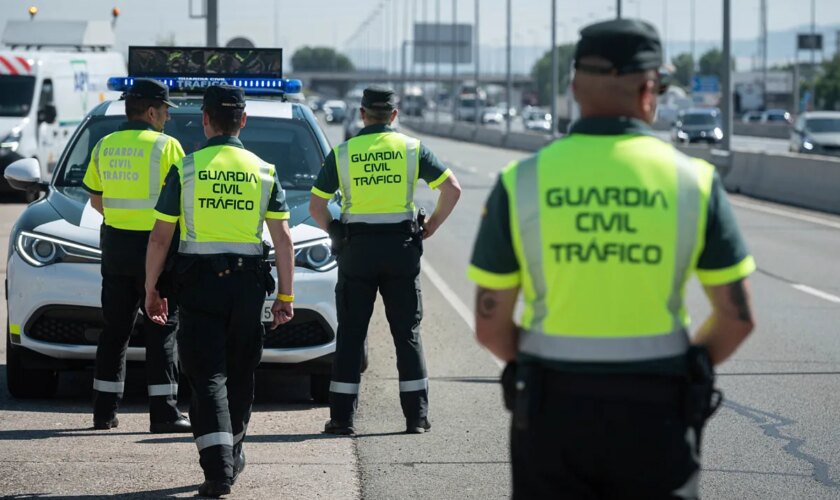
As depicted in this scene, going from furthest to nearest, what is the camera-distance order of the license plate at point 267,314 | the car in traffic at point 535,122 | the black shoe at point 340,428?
the car in traffic at point 535,122, the license plate at point 267,314, the black shoe at point 340,428

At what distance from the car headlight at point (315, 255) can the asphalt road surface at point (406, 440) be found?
85 cm

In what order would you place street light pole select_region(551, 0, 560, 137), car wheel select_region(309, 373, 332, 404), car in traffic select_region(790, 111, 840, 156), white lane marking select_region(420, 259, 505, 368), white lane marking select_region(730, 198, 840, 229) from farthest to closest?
street light pole select_region(551, 0, 560, 137) < car in traffic select_region(790, 111, 840, 156) < white lane marking select_region(730, 198, 840, 229) < white lane marking select_region(420, 259, 505, 368) < car wheel select_region(309, 373, 332, 404)

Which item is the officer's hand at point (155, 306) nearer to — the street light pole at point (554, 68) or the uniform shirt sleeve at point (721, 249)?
the uniform shirt sleeve at point (721, 249)

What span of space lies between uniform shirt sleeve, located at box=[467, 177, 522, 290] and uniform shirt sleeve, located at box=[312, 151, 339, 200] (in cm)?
423

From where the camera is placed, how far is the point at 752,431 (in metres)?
7.97

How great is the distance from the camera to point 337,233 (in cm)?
773

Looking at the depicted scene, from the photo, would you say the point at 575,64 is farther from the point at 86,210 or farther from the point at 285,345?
the point at 86,210

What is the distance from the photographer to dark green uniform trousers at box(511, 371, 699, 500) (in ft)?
11.1

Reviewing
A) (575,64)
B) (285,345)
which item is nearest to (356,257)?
(285,345)

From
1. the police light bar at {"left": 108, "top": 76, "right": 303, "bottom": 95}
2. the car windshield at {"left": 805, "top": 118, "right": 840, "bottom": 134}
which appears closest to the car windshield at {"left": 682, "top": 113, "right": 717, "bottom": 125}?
the car windshield at {"left": 805, "top": 118, "right": 840, "bottom": 134}

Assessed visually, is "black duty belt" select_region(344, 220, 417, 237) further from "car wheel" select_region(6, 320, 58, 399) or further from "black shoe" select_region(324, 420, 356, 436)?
"car wheel" select_region(6, 320, 58, 399)

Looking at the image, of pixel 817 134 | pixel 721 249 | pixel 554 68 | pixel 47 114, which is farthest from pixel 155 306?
pixel 554 68

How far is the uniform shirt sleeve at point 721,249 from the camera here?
138 inches

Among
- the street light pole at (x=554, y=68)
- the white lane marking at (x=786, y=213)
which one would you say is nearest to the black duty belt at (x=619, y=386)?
the white lane marking at (x=786, y=213)
